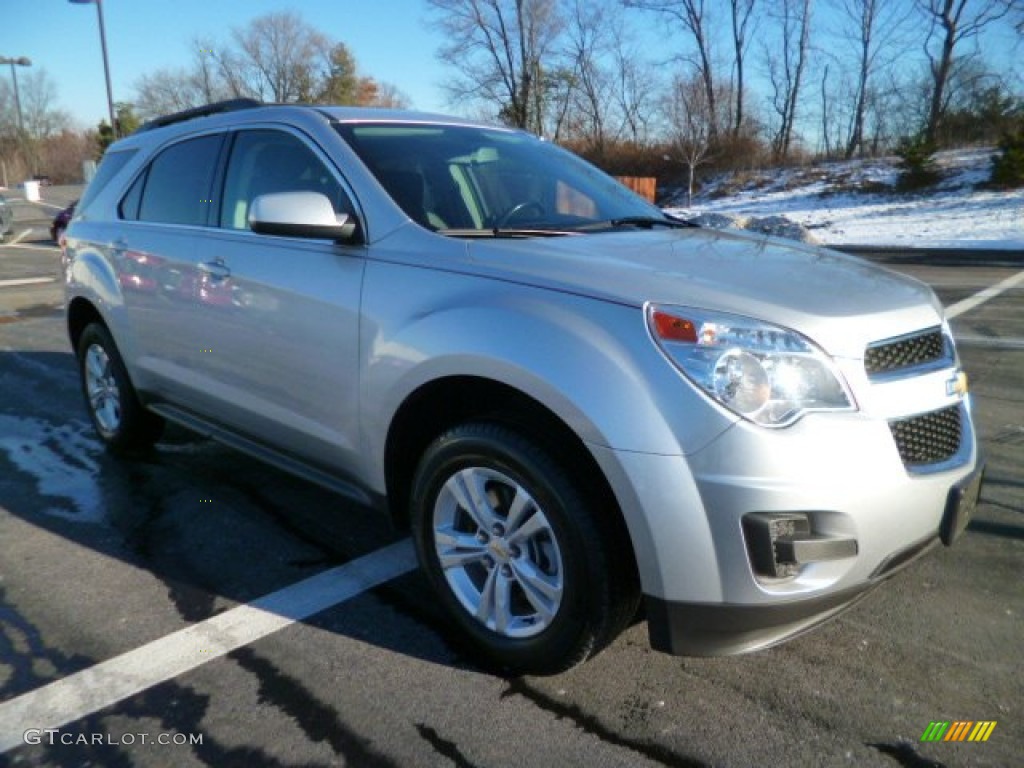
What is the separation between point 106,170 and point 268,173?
1.86m

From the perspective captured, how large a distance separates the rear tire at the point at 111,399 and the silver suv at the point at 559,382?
39.2 inches

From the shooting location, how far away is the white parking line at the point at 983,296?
363 inches

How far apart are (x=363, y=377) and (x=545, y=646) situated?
3.61 feet

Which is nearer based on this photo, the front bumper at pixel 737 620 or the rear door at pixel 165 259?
the front bumper at pixel 737 620

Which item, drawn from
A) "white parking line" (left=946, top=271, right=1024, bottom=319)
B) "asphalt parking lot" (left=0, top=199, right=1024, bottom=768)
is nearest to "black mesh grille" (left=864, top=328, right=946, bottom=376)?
"asphalt parking lot" (left=0, top=199, right=1024, bottom=768)

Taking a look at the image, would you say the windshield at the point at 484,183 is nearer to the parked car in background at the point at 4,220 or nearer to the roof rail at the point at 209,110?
the roof rail at the point at 209,110

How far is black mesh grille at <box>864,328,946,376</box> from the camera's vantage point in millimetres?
2311

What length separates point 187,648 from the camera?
9.27 feet

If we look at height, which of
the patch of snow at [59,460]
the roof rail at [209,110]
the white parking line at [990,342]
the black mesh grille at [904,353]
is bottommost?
the white parking line at [990,342]

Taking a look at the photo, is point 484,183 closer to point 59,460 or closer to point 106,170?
point 106,170

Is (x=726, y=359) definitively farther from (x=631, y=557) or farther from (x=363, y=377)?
(x=363, y=377)

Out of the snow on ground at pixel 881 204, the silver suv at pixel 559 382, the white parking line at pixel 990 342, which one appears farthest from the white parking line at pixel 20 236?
the white parking line at pixel 990 342

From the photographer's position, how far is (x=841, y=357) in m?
2.22

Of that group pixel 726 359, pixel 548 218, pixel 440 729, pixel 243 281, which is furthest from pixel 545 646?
pixel 243 281
